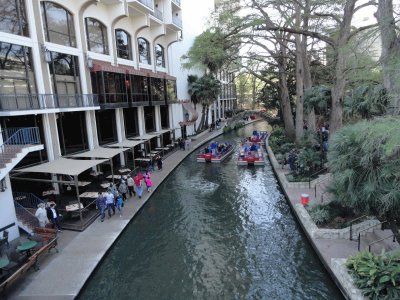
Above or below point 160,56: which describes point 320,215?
below

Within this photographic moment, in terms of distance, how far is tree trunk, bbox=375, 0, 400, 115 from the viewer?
29.2 ft

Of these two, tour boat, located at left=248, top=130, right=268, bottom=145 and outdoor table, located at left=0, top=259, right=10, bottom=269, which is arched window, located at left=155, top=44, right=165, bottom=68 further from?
outdoor table, located at left=0, top=259, right=10, bottom=269

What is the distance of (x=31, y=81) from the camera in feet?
48.3

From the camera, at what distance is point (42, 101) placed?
14.9 metres

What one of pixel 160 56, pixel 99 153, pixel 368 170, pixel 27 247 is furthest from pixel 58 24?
pixel 368 170

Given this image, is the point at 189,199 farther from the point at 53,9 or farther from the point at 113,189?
the point at 53,9

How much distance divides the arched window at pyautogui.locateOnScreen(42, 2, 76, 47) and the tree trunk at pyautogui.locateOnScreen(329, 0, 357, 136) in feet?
48.6

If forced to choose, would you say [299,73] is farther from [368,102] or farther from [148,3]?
[148,3]

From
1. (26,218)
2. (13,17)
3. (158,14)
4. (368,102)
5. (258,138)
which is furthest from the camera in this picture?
(258,138)

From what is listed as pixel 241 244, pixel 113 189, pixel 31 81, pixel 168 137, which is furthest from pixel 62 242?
pixel 168 137

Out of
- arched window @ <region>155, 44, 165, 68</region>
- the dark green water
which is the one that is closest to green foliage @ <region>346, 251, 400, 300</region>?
the dark green water

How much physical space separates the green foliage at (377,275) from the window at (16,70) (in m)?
15.1

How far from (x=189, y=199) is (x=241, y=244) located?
5918 millimetres

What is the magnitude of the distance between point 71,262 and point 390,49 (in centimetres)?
1271
